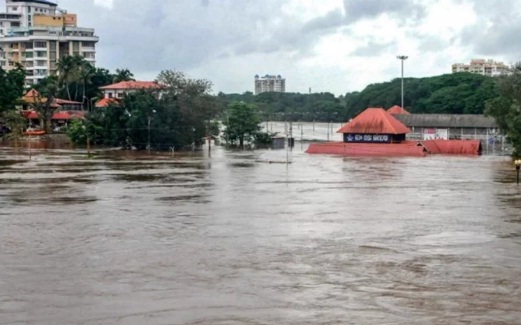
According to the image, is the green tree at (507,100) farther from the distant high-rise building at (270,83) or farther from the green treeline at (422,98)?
the distant high-rise building at (270,83)

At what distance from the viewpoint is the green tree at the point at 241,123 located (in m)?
58.3

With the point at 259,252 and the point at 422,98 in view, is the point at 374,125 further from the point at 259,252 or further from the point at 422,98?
the point at 422,98

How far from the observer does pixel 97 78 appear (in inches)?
3152

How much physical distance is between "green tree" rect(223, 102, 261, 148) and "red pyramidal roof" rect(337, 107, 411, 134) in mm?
11242

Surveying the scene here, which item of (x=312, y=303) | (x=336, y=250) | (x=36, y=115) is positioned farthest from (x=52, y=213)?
(x=36, y=115)

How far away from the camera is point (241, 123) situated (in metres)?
59.3

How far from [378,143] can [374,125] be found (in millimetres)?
1227

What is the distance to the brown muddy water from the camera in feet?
31.6

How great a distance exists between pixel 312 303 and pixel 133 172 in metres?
22.6

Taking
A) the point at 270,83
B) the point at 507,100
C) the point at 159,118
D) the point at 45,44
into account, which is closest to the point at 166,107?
the point at 159,118

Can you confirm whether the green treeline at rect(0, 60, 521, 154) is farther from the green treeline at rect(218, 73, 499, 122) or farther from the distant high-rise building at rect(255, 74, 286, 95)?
the distant high-rise building at rect(255, 74, 286, 95)

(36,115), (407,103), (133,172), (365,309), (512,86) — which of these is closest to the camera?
(365,309)

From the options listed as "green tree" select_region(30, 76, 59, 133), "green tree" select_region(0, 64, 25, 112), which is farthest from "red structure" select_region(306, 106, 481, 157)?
"green tree" select_region(30, 76, 59, 133)

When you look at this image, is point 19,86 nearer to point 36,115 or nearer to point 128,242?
point 36,115
